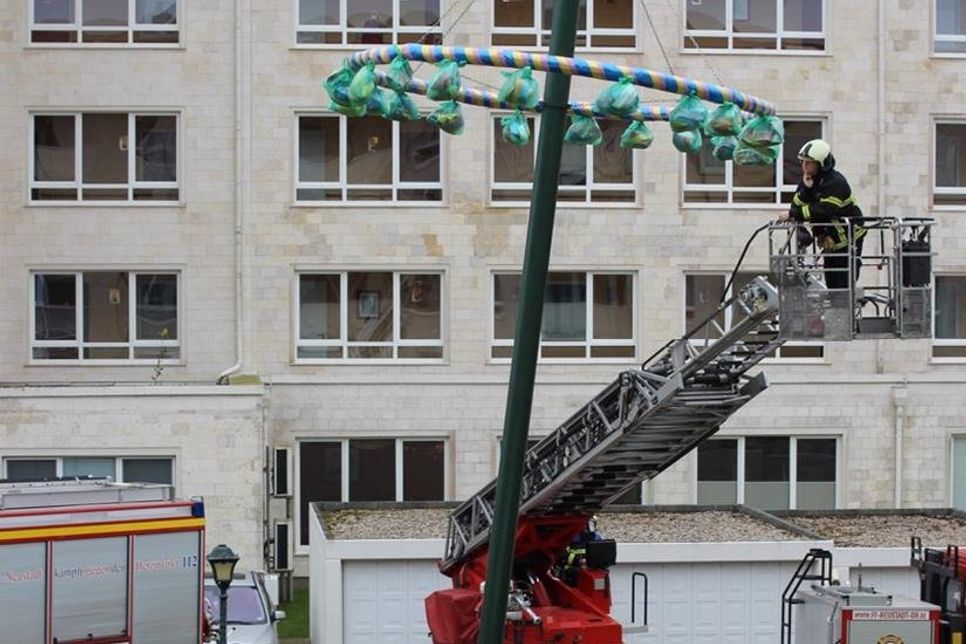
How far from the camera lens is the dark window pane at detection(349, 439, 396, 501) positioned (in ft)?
99.9

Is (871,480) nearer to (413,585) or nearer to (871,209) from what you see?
(871,209)

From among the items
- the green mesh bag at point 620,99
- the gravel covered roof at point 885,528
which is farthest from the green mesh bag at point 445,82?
the gravel covered roof at point 885,528

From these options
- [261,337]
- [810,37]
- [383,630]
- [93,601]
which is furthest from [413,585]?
[810,37]

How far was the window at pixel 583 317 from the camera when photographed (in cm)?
3086

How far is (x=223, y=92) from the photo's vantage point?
30125mm

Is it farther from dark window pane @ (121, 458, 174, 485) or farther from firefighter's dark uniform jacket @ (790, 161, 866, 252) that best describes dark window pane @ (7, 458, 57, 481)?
firefighter's dark uniform jacket @ (790, 161, 866, 252)

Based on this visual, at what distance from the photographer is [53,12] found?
1201 inches

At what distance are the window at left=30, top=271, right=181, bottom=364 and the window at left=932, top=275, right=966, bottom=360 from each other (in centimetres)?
1383

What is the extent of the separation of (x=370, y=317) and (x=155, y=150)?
15.8ft

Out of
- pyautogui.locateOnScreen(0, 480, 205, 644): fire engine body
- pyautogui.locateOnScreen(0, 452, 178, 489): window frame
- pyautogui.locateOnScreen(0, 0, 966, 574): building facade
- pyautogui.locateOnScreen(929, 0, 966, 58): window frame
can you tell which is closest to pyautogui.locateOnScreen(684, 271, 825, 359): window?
pyautogui.locateOnScreen(0, 0, 966, 574): building facade

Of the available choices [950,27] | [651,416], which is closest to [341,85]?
[651,416]

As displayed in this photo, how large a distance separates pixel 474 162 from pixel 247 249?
4256 mm

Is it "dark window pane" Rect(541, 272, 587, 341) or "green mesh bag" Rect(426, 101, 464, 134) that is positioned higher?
"green mesh bag" Rect(426, 101, 464, 134)

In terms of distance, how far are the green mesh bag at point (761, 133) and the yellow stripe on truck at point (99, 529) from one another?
817 cm
